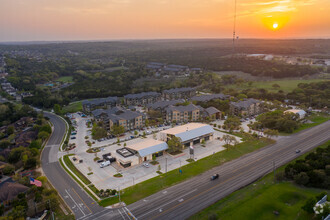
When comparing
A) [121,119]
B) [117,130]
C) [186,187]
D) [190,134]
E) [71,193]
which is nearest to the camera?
[71,193]

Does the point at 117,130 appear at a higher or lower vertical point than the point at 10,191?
higher

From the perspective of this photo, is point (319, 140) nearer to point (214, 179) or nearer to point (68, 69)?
point (214, 179)

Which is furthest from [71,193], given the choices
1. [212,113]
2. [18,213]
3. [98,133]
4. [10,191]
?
[212,113]

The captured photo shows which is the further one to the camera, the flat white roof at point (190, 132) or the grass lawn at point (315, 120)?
the grass lawn at point (315, 120)

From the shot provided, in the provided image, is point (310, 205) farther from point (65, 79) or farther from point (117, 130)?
point (65, 79)

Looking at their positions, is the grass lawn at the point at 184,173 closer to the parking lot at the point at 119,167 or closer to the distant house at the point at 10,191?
the parking lot at the point at 119,167

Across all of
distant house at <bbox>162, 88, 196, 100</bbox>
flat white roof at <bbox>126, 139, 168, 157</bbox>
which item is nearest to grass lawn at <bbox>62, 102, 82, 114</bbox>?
distant house at <bbox>162, 88, 196, 100</bbox>

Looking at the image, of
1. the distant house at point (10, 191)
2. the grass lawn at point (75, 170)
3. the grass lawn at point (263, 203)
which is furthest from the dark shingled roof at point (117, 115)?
the grass lawn at point (263, 203)
